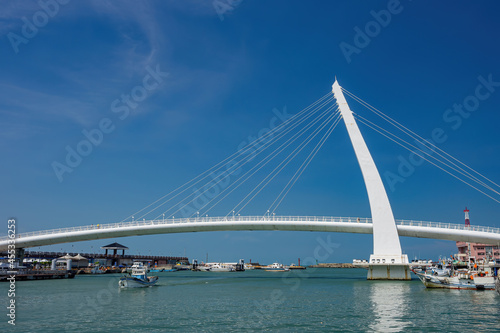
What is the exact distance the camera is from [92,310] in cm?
2044

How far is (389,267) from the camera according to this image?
129 ft

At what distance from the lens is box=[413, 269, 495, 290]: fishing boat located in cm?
3006

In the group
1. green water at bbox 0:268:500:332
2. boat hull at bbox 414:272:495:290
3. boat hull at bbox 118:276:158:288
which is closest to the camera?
green water at bbox 0:268:500:332

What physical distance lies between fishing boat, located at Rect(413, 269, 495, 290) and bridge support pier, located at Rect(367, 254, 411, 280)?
647cm

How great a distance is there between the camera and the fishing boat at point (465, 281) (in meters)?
30.1

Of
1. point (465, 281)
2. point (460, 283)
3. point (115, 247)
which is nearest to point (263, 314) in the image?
point (460, 283)

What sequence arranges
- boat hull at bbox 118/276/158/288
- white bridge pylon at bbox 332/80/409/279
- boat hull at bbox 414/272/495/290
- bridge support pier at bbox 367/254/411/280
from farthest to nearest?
white bridge pylon at bbox 332/80/409/279, bridge support pier at bbox 367/254/411/280, boat hull at bbox 118/276/158/288, boat hull at bbox 414/272/495/290

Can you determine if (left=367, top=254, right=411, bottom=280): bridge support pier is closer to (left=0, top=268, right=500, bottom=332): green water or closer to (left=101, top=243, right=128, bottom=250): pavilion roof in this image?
(left=0, top=268, right=500, bottom=332): green water

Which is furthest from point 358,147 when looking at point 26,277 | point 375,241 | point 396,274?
point 26,277

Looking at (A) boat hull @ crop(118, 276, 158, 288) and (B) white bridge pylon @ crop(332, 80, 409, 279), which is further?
(B) white bridge pylon @ crop(332, 80, 409, 279)

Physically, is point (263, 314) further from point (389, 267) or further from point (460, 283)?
point (389, 267)

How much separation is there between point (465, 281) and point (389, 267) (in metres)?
9.10

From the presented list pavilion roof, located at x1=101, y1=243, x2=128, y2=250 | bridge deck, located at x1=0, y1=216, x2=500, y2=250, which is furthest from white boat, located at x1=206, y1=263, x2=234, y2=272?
bridge deck, located at x1=0, y1=216, x2=500, y2=250

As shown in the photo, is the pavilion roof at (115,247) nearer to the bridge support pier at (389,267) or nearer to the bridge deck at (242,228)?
the bridge deck at (242,228)
